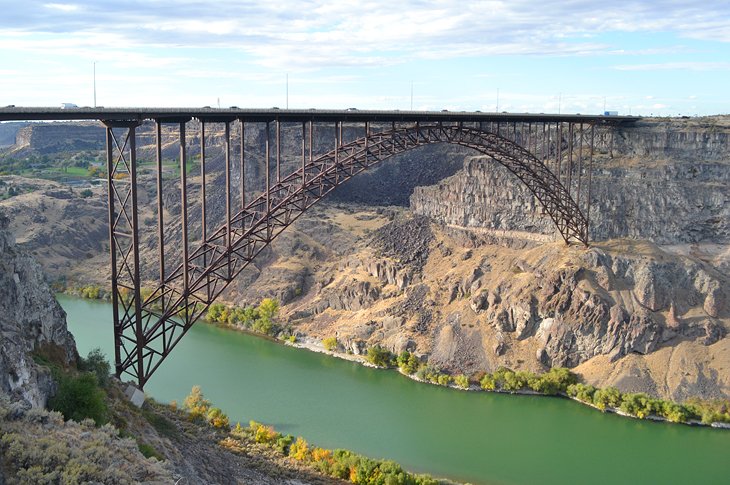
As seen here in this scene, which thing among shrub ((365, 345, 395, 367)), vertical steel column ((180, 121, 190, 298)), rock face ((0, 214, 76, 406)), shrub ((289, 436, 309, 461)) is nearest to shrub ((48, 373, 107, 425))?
rock face ((0, 214, 76, 406))

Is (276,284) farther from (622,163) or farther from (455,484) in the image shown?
(455,484)

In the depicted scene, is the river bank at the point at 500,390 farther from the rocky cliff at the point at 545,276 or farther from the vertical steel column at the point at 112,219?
the vertical steel column at the point at 112,219

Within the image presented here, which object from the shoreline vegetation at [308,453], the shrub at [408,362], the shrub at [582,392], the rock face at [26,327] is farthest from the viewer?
the shrub at [408,362]

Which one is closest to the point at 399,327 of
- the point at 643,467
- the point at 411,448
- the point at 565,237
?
the point at 565,237

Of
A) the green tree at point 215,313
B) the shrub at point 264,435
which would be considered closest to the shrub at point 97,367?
the shrub at point 264,435

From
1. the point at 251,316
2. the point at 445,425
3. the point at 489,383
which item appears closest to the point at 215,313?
the point at 251,316

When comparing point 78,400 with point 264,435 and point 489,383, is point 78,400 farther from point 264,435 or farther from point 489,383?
point 489,383
